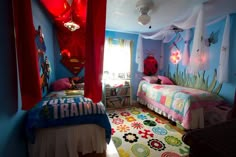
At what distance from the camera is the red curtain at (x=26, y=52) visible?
103cm

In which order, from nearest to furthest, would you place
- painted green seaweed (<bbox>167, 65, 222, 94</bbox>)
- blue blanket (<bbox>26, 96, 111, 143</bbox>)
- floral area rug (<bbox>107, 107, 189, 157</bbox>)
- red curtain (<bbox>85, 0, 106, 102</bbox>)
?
red curtain (<bbox>85, 0, 106, 102</bbox>), blue blanket (<bbox>26, 96, 111, 143</bbox>), floral area rug (<bbox>107, 107, 189, 157</bbox>), painted green seaweed (<bbox>167, 65, 222, 94</bbox>)

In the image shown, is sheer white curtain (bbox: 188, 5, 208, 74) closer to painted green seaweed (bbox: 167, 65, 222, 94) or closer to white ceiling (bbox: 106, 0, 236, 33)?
white ceiling (bbox: 106, 0, 236, 33)

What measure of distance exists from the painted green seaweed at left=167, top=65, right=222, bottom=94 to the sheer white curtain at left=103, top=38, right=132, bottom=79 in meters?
1.51

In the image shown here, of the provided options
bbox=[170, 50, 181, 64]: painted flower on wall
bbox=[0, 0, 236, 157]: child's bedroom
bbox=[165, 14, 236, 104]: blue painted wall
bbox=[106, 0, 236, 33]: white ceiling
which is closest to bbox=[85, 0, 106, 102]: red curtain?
bbox=[0, 0, 236, 157]: child's bedroom

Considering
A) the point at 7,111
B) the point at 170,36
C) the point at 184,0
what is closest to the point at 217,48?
the point at 170,36

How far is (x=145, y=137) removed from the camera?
2.24 meters

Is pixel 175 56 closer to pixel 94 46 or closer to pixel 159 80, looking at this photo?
pixel 159 80

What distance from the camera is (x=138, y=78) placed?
13.8 feet

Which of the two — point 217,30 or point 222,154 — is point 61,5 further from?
point 217,30

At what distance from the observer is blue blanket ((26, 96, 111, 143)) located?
4.76 feet

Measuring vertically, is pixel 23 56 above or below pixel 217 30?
below

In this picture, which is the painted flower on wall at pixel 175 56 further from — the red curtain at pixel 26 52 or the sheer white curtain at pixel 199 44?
the red curtain at pixel 26 52

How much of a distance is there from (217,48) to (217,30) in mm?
402

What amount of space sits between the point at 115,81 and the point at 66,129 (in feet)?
7.66
